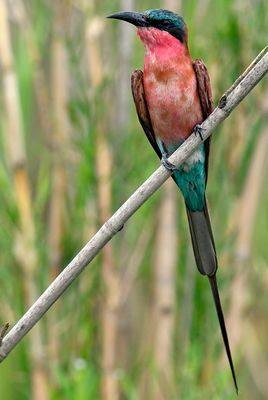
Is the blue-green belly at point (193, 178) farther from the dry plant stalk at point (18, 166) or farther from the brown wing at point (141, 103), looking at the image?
the dry plant stalk at point (18, 166)

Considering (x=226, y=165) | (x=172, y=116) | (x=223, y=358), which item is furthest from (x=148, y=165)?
(x=223, y=358)

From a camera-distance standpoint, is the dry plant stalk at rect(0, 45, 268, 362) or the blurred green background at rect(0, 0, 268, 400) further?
the blurred green background at rect(0, 0, 268, 400)

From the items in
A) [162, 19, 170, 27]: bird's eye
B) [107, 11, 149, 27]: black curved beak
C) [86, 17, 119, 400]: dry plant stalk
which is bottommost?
[86, 17, 119, 400]: dry plant stalk

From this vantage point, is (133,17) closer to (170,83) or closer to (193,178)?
(170,83)

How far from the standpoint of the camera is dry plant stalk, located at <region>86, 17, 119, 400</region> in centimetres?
241

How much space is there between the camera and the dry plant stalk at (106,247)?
2.41 metres

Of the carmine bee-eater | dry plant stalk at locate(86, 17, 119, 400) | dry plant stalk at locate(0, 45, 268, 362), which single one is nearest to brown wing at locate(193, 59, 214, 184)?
the carmine bee-eater

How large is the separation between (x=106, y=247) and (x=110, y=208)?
4.0 inches

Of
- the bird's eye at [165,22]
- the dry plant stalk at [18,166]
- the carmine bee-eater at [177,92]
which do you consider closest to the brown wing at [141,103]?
the carmine bee-eater at [177,92]

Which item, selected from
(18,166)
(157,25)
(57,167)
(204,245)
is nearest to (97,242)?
(204,245)

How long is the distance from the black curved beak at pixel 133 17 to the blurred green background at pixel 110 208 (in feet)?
0.93

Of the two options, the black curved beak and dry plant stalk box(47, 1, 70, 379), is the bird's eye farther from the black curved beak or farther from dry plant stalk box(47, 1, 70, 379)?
dry plant stalk box(47, 1, 70, 379)

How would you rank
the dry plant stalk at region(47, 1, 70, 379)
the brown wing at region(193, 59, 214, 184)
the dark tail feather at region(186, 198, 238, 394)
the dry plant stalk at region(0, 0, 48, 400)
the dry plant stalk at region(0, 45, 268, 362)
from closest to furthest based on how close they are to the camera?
the dry plant stalk at region(0, 45, 268, 362), the dark tail feather at region(186, 198, 238, 394), the brown wing at region(193, 59, 214, 184), the dry plant stalk at region(0, 0, 48, 400), the dry plant stalk at region(47, 1, 70, 379)

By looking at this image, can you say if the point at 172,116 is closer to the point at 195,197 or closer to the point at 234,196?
the point at 195,197
